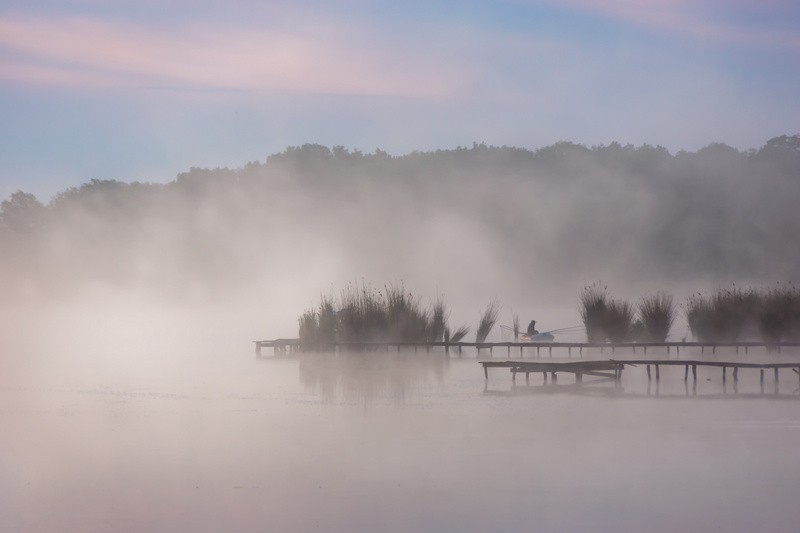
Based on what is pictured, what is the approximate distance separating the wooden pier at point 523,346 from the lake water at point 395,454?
8.95 feet

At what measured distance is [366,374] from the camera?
1330cm

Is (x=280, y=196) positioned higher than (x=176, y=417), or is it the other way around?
(x=280, y=196)

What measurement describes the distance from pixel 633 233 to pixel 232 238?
56.5 ft

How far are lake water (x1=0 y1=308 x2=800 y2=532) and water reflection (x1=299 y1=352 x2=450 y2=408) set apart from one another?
72 mm

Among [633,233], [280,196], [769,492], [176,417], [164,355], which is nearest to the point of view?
[769,492]

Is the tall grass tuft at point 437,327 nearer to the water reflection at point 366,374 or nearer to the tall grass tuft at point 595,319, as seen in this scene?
the water reflection at point 366,374

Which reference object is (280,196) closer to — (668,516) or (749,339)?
(749,339)

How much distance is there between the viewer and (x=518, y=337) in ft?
64.0

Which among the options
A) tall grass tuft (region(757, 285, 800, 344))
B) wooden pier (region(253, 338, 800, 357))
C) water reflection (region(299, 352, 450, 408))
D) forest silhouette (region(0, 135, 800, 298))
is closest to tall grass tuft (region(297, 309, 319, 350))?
wooden pier (region(253, 338, 800, 357))

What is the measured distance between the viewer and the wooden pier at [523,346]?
51.3 ft

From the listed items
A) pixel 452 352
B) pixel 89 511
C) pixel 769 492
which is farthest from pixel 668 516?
pixel 452 352

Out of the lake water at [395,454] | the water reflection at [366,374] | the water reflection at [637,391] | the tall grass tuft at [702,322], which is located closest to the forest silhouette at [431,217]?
the tall grass tuft at [702,322]

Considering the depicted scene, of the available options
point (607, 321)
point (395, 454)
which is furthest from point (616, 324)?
point (395, 454)

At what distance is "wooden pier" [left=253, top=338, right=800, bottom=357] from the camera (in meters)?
15.6
